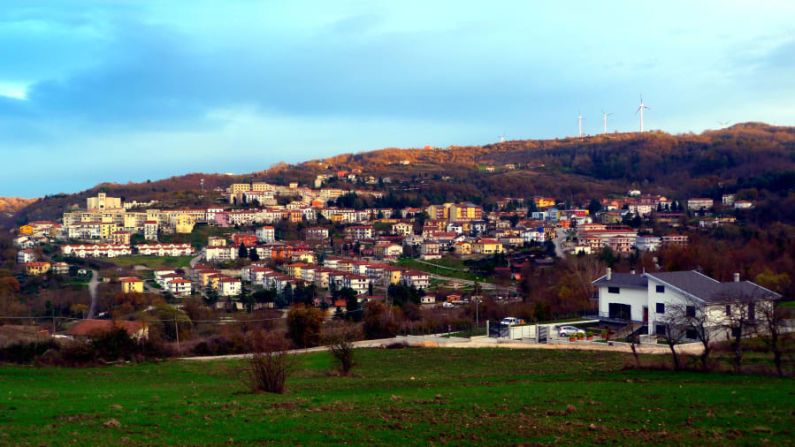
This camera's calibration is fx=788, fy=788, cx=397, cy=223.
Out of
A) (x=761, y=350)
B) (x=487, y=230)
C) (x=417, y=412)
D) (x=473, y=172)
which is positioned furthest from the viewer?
(x=473, y=172)

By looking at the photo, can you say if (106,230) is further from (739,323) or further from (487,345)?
(739,323)

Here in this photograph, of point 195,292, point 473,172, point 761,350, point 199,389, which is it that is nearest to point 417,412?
point 199,389

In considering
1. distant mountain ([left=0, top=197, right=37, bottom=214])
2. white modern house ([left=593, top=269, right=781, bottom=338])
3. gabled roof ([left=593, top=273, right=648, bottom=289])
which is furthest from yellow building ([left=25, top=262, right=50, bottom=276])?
distant mountain ([left=0, top=197, right=37, bottom=214])

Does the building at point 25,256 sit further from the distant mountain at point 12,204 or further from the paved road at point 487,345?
the distant mountain at point 12,204

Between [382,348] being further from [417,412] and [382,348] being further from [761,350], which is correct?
[417,412]

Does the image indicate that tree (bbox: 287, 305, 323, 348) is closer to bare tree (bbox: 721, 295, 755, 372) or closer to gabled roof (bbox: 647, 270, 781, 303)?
gabled roof (bbox: 647, 270, 781, 303)

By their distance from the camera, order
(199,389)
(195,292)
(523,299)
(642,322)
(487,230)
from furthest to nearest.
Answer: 1. (487,230)
2. (195,292)
3. (523,299)
4. (642,322)
5. (199,389)

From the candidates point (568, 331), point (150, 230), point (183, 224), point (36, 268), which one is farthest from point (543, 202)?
point (568, 331)
